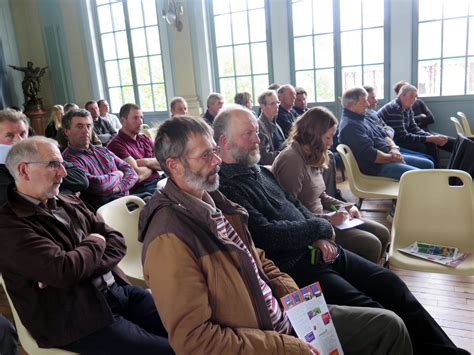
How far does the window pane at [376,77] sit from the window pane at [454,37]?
879 mm

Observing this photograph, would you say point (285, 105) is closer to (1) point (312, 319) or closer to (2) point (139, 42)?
(1) point (312, 319)

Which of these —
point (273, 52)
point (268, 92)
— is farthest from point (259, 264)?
point (273, 52)

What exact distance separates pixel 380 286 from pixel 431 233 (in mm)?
670

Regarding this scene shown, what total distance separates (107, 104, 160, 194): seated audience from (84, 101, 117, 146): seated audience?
220 cm

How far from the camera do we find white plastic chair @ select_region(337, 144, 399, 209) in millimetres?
3212

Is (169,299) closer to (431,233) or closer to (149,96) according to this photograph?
(431,233)

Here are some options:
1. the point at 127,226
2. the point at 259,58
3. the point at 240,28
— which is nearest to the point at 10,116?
the point at 127,226

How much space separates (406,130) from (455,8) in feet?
6.85

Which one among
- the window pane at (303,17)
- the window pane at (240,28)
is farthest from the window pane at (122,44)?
the window pane at (303,17)

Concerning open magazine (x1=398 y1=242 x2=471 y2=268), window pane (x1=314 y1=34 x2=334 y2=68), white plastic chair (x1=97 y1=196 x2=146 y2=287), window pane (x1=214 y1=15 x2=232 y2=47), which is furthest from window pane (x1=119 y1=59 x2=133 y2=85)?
open magazine (x1=398 y1=242 x2=471 y2=268)

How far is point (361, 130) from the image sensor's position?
3.58 m

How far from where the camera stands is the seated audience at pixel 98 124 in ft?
18.3

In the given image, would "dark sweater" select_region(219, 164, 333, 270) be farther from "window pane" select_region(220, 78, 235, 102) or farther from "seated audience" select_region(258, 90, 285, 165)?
"window pane" select_region(220, 78, 235, 102)

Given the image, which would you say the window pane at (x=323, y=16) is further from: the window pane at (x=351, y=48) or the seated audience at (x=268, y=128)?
the seated audience at (x=268, y=128)
